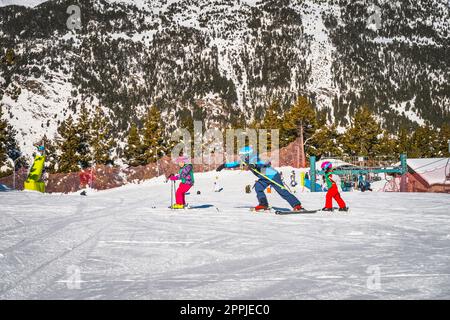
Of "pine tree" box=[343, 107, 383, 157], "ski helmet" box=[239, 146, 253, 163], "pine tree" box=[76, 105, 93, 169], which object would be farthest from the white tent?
"pine tree" box=[76, 105, 93, 169]

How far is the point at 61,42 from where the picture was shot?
174m

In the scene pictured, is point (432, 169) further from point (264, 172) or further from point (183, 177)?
point (183, 177)

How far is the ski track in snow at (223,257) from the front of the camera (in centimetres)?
320

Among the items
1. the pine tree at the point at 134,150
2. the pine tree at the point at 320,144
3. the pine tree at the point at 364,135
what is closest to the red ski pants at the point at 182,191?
the pine tree at the point at 320,144

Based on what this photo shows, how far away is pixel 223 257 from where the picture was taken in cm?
455

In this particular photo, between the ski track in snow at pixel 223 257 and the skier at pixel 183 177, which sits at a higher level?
the skier at pixel 183 177

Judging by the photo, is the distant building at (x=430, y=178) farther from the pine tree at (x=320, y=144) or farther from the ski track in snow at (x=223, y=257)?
the pine tree at (x=320, y=144)

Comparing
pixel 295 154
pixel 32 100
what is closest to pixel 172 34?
pixel 32 100

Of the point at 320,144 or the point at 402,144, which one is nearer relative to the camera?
the point at 320,144

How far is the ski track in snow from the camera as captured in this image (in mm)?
3197

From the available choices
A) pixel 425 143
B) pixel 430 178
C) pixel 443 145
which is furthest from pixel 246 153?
pixel 443 145

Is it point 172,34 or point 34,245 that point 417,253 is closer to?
point 34,245
